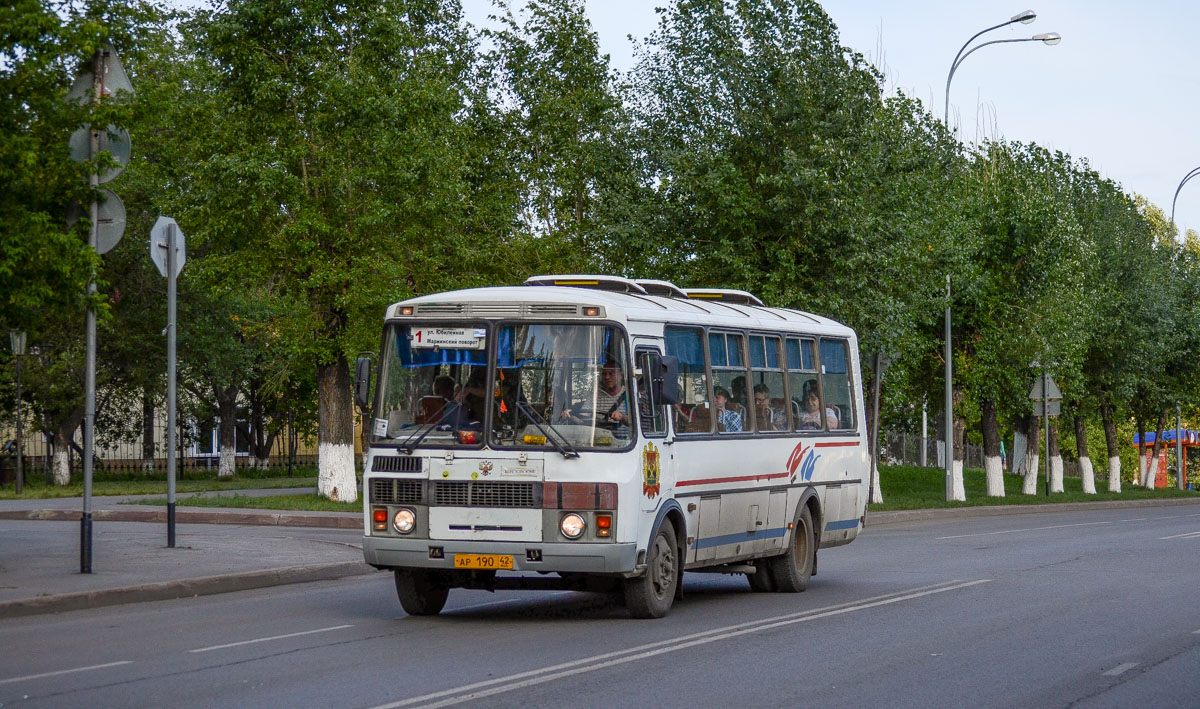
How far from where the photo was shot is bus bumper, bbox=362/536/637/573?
1227 cm

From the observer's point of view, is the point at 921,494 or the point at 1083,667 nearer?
the point at 1083,667

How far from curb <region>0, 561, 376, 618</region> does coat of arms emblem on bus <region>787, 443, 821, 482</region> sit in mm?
5312

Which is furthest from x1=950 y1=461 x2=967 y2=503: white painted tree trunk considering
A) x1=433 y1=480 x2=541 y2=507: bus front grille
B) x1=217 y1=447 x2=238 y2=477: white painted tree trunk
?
x1=433 y1=480 x2=541 y2=507: bus front grille

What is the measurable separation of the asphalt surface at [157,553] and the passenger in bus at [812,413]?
18.0 ft

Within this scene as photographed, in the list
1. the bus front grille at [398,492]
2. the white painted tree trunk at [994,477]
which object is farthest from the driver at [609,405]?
the white painted tree trunk at [994,477]

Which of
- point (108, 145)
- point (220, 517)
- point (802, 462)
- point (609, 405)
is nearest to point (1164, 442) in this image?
point (220, 517)

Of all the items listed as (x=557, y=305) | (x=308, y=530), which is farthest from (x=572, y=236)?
(x=557, y=305)

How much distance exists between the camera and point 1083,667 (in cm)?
1041

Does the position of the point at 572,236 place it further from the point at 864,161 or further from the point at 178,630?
the point at 178,630

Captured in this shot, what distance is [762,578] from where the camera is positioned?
52.9 feet

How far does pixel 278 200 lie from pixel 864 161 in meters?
11.7

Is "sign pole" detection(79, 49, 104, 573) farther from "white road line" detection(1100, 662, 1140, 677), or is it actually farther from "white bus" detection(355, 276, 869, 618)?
"white road line" detection(1100, 662, 1140, 677)

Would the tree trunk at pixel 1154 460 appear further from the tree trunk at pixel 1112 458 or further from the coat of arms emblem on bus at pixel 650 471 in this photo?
the coat of arms emblem on bus at pixel 650 471

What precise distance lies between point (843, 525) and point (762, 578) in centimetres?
178
